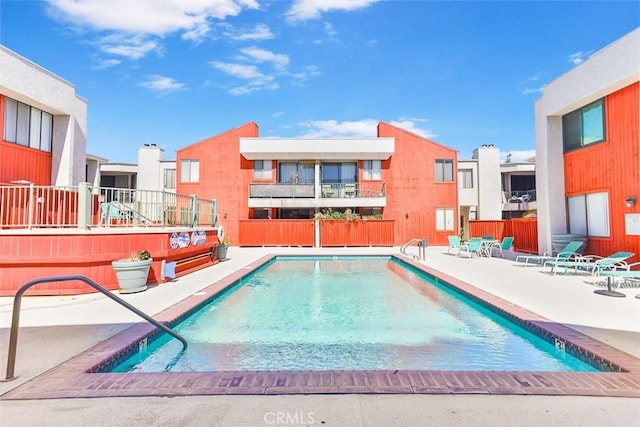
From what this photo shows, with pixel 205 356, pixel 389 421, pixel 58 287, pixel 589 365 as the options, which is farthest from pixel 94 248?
pixel 589 365

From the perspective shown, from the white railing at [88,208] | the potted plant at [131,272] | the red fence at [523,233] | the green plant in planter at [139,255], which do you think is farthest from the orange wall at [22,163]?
→ the red fence at [523,233]

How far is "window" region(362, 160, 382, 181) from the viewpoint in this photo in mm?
24672

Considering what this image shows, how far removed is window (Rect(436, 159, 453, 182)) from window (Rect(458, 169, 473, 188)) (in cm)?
475

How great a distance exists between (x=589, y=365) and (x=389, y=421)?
3081 mm

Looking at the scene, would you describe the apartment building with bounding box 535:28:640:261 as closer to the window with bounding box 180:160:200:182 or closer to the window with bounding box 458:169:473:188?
the window with bounding box 458:169:473:188

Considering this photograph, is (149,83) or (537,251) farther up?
(149,83)

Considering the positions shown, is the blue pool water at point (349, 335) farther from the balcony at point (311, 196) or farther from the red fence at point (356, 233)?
the balcony at point (311, 196)

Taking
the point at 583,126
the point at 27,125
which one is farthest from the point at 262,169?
the point at 583,126

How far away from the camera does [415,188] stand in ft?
79.7

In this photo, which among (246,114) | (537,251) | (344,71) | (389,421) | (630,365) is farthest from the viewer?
(246,114)

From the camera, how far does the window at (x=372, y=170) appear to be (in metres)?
24.7

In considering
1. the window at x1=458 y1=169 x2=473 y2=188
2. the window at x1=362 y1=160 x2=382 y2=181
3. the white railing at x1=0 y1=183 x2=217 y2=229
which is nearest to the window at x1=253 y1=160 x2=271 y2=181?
the window at x1=362 y1=160 x2=382 y2=181

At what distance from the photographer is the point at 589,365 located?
4070 millimetres

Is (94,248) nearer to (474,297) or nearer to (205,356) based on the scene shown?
(205,356)
